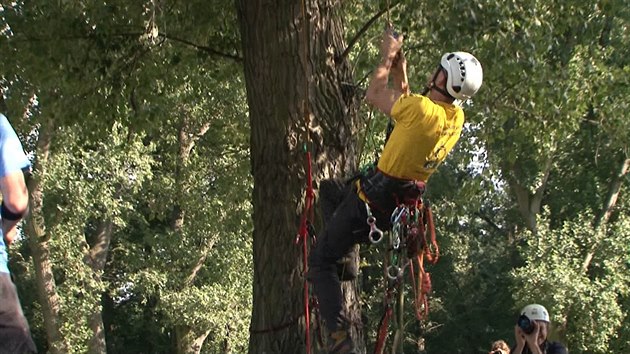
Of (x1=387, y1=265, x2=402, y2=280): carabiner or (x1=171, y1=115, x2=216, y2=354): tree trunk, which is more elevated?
(x1=171, y1=115, x2=216, y2=354): tree trunk

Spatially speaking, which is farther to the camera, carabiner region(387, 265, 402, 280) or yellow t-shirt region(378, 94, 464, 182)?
carabiner region(387, 265, 402, 280)

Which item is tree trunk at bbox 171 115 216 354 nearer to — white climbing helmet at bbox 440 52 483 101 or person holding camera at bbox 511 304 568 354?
person holding camera at bbox 511 304 568 354

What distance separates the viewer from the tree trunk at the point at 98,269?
22.1m

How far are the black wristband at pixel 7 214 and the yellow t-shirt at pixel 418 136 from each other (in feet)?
8.01

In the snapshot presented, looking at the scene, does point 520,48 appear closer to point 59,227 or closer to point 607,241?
point 59,227

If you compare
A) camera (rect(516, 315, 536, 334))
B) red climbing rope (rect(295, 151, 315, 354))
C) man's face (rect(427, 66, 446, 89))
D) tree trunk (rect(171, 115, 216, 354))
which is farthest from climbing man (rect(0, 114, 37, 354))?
tree trunk (rect(171, 115, 216, 354))

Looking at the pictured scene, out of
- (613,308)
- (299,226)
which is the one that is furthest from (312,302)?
Answer: (613,308)

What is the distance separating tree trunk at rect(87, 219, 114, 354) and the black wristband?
17.6 m

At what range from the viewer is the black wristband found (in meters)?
3.74

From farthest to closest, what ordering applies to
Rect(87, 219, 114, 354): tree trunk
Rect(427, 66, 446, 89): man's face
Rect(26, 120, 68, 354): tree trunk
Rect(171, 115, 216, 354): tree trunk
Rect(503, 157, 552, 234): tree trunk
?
Rect(503, 157, 552, 234): tree trunk, Rect(87, 219, 114, 354): tree trunk, Rect(171, 115, 216, 354): tree trunk, Rect(26, 120, 68, 354): tree trunk, Rect(427, 66, 446, 89): man's face

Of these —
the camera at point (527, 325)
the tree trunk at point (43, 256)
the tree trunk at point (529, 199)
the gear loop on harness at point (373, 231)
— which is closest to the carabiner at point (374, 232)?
the gear loop on harness at point (373, 231)

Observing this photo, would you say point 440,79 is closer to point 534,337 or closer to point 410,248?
point 410,248

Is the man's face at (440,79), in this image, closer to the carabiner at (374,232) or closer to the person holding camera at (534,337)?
the carabiner at (374,232)

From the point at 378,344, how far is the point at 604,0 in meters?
5.01
